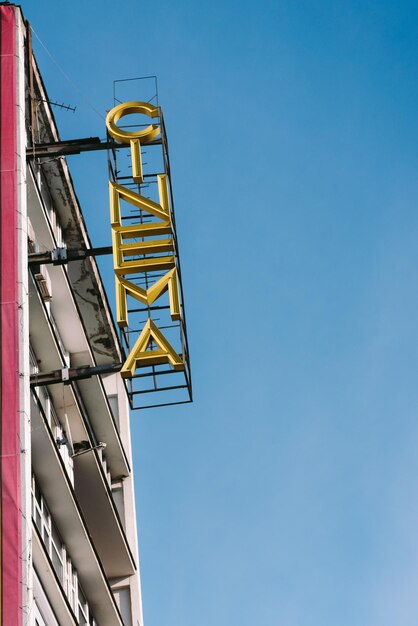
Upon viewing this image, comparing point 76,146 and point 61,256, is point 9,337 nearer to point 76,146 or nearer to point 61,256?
point 61,256

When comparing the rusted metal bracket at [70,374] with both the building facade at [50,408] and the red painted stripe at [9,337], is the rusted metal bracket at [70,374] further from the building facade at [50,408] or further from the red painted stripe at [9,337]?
the red painted stripe at [9,337]

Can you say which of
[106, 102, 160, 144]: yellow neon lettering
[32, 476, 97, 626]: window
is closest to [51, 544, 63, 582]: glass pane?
[32, 476, 97, 626]: window

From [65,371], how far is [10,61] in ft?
28.5

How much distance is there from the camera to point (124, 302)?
34438mm

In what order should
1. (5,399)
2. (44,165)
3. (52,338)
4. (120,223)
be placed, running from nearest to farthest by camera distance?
(5,399) → (120,223) → (52,338) → (44,165)

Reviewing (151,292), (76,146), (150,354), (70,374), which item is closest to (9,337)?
(70,374)

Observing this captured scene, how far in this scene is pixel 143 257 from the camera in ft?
119

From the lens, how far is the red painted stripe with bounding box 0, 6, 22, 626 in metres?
28.1

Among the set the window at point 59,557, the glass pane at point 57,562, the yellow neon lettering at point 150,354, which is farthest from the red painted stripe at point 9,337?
the glass pane at point 57,562

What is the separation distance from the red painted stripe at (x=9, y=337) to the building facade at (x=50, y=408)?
23 mm

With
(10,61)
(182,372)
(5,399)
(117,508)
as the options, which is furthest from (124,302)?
(117,508)

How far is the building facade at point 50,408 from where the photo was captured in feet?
98.1

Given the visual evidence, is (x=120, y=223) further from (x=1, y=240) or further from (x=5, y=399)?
(x=5, y=399)

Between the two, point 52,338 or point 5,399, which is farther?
point 52,338
